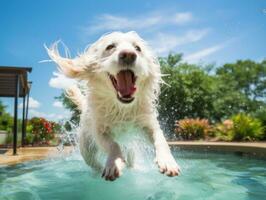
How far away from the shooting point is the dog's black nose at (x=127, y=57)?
3.79 metres

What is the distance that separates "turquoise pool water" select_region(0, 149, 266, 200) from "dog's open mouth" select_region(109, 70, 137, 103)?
3.94 feet

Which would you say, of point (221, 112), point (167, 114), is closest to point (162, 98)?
point (167, 114)

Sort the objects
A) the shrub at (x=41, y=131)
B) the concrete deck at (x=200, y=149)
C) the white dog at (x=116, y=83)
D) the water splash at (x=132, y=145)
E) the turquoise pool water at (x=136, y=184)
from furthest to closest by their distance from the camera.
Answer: the shrub at (x=41, y=131) → the concrete deck at (x=200, y=149) → the water splash at (x=132, y=145) → the turquoise pool water at (x=136, y=184) → the white dog at (x=116, y=83)

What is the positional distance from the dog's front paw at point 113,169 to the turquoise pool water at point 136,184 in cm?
102

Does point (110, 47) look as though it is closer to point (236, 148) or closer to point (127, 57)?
point (127, 57)

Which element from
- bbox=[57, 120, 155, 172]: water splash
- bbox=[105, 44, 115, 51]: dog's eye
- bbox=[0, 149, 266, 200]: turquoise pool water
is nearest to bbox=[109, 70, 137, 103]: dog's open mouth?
bbox=[105, 44, 115, 51]: dog's eye

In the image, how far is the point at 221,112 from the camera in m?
27.7

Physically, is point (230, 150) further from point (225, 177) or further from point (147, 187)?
point (147, 187)

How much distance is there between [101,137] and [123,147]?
0.97 meters

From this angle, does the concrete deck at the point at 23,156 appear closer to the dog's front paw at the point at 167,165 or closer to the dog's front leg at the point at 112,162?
the dog's front leg at the point at 112,162

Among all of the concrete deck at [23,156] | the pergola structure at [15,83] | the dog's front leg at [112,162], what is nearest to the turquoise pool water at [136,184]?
the dog's front leg at [112,162]

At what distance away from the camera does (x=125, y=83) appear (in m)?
4.09

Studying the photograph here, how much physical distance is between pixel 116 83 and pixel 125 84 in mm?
154

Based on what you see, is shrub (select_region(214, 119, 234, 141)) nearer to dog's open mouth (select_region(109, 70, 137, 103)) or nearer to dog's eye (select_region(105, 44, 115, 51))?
dog's eye (select_region(105, 44, 115, 51))
